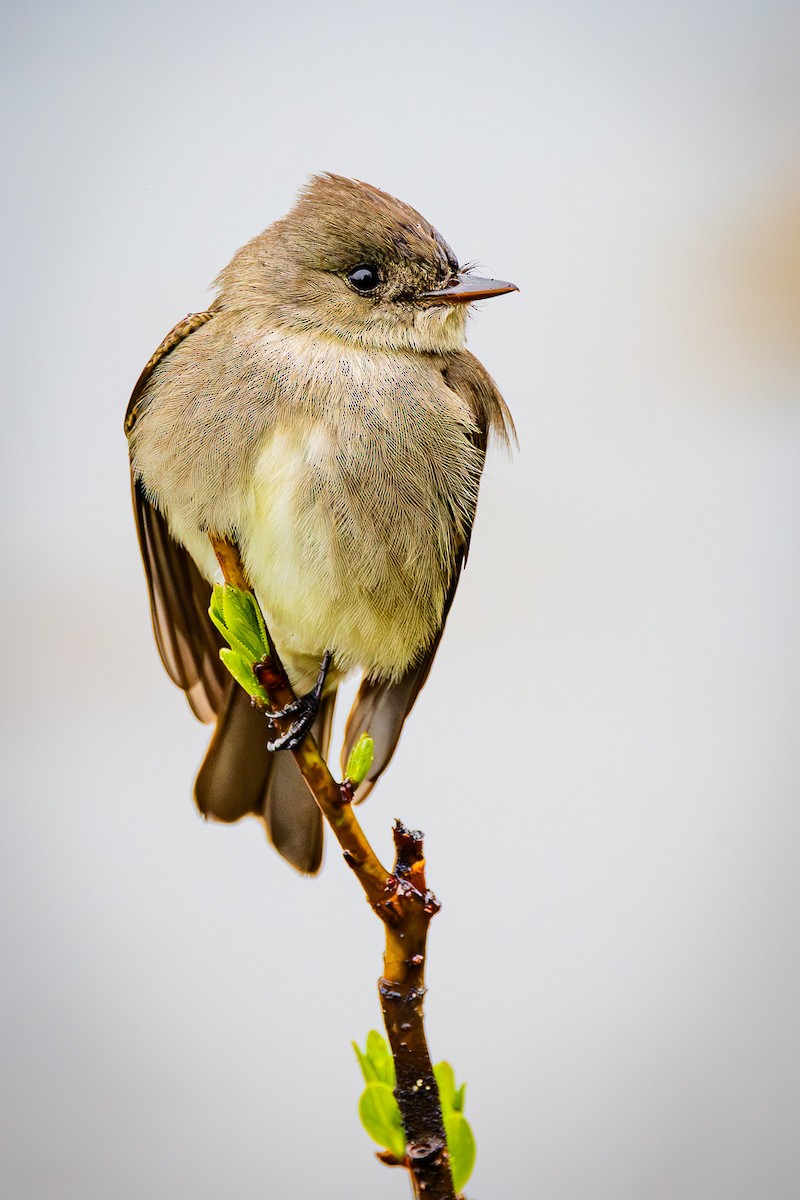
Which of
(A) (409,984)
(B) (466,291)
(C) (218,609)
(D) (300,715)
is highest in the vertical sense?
(B) (466,291)

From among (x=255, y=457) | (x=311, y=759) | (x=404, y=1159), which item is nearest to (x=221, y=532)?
(x=255, y=457)

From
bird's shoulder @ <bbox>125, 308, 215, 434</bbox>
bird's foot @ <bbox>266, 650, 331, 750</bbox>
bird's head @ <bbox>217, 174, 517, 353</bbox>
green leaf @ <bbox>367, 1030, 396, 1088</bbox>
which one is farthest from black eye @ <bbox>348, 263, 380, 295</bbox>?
green leaf @ <bbox>367, 1030, 396, 1088</bbox>

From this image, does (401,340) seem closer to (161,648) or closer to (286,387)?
(286,387)

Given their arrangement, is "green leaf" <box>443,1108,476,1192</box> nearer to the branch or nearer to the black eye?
the branch

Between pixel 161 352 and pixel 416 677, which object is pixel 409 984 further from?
pixel 161 352

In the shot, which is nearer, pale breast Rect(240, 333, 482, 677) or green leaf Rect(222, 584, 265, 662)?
green leaf Rect(222, 584, 265, 662)

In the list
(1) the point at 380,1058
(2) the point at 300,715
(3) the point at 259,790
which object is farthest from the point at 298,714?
(1) the point at 380,1058
